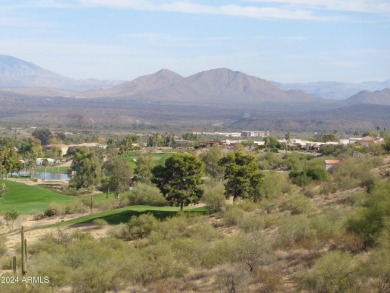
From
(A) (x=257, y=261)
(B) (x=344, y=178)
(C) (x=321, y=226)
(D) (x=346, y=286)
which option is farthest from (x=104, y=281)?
(B) (x=344, y=178)

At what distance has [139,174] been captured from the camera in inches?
2425

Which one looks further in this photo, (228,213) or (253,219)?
(228,213)

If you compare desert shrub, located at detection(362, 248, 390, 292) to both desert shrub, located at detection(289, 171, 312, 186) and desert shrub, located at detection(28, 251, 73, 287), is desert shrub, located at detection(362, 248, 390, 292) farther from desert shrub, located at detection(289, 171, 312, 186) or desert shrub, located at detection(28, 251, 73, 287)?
desert shrub, located at detection(289, 171, 312, 186)

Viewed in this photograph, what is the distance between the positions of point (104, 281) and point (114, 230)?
13017 millimetres

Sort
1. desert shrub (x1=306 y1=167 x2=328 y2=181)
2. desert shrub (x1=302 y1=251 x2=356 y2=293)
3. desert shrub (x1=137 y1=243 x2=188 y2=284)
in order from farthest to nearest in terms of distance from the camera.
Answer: desert shrub (x1=306 y1=167 x2=328 y2=181) → desert shrub (x1=137 y1=243 x2=188 y2=284) → desert shrub (x1=302 y1=251 x2=356 y2=293)

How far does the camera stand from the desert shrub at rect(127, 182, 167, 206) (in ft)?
141

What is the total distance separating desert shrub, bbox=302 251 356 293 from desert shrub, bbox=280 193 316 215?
13.8m

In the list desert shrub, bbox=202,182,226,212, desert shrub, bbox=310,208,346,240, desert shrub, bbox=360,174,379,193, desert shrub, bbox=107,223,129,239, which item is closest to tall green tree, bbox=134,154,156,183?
desert shrub, bbox=202,182,226,212

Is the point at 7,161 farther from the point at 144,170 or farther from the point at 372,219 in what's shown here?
the point at 372,219

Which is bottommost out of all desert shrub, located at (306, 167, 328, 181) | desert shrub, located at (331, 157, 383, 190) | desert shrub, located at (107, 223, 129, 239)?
desert shrub, located at (107, 223, 129, 239)

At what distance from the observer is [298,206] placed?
33438 mm

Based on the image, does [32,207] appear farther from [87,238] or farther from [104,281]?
[104,281]

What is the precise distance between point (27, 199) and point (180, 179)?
23.4m

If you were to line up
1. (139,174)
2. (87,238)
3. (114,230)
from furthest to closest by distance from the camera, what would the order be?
1. (139,174)
2. (114,230)
3. (87,238)
